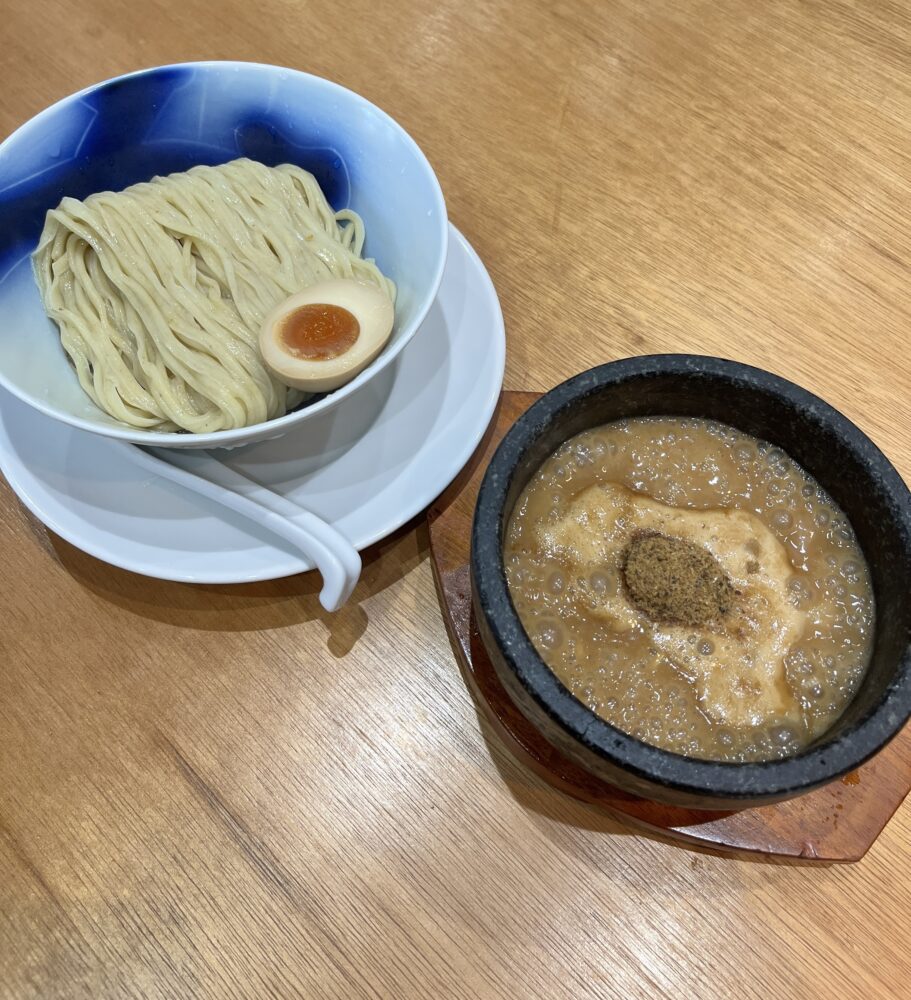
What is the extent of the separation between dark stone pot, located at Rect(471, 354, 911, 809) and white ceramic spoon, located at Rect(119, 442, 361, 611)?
8.0 inches

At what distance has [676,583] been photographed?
0.74 meters

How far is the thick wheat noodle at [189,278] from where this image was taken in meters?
0.99

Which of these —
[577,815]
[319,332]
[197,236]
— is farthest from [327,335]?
[577,815]

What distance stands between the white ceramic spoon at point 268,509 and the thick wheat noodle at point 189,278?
0.06m

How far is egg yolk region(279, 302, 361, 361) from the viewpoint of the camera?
930 millimetres

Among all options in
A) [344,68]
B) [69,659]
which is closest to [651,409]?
[69,659]

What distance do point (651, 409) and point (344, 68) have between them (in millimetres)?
931

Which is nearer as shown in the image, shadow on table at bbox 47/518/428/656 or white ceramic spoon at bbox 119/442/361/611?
white ceramic spoon at bbox 119/442/361/611

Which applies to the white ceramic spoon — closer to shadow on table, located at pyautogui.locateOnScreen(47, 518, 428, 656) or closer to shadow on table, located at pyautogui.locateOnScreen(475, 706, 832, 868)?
shadow on table, located at pyautogui.locateOnScreen(47, 518, 428, 656)

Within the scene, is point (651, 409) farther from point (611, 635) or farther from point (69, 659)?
point (69, 659)

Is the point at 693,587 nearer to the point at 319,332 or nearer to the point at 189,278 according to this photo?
the point at 319,332

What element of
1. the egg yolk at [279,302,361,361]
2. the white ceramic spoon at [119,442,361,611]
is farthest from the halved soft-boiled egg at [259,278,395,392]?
the white ceramic spoon at [119,442,361,611]

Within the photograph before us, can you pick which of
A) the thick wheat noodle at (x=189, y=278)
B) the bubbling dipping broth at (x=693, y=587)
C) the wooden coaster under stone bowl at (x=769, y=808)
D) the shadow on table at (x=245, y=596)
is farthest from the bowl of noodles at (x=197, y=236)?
the wooden coaster under stone bowl at (x=769, y=808)

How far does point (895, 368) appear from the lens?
1.13 meters
